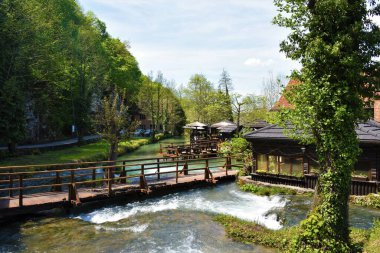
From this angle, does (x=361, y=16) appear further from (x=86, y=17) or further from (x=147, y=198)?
(x=86, y=17)

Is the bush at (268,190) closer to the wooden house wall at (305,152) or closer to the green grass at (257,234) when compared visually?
the wooden house wall at (305,152)

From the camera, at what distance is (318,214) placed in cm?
1026

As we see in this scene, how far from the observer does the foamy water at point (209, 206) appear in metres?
15.8

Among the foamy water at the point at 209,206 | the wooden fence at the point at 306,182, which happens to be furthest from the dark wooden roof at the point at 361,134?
the foamy water at the point at 209,206

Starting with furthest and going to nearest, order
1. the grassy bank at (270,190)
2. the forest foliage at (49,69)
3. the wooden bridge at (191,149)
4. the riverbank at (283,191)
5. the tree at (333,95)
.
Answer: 1. the wooden bridge at (191,149)
2. the forest foliage at (49,69)
3. the grassy bank at (270,190)
4. the riverbank at (283,191)
5. the tree at (333,95)

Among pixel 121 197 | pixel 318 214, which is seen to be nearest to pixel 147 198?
pixel 121 197

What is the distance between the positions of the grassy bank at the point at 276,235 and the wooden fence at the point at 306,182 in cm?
589

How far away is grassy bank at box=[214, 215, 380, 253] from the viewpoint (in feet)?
35.0

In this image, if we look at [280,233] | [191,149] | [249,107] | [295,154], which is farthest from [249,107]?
[280,233]

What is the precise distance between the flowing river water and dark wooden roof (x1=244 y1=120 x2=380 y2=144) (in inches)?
158

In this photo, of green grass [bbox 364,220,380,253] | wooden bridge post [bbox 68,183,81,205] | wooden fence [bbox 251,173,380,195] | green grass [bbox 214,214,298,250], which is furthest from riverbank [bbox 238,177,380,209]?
wooden bridge post [bbox 68,183,81,205]

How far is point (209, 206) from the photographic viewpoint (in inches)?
714

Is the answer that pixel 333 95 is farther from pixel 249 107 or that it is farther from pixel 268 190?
pixel 249 107

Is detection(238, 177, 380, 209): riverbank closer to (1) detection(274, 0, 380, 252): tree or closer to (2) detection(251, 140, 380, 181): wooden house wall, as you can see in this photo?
(2) detection(251, 140, 380, 181): wooden house wall
